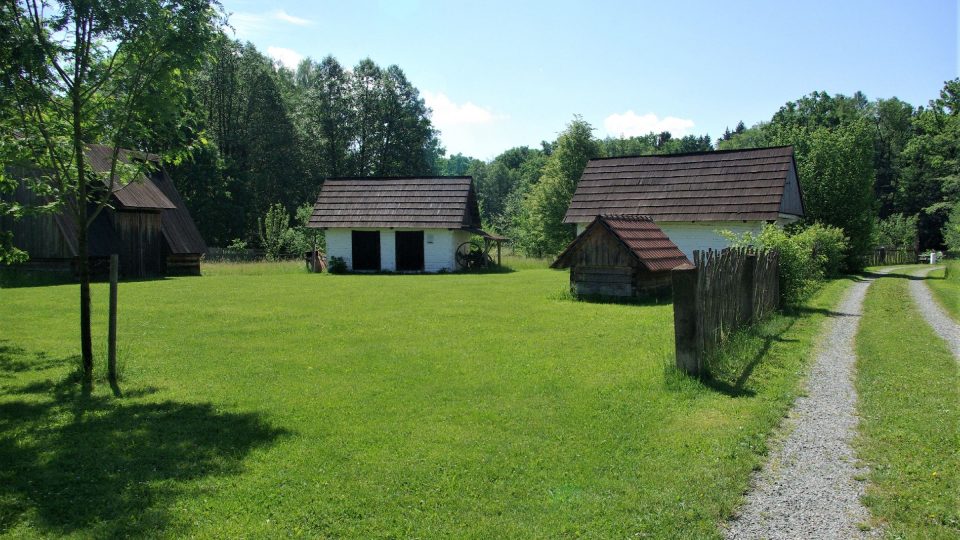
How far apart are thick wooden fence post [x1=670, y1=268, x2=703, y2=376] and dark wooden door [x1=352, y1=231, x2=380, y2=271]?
27173 millimetres

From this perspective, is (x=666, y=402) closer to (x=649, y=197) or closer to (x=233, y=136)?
(x=649, y=197)

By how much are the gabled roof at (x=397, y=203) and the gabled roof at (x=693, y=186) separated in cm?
724

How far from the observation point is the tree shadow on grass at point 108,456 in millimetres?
4809

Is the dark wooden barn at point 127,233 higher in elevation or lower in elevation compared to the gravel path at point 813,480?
higher

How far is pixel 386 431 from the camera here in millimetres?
6664

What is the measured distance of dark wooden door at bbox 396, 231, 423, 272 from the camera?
34.5 m

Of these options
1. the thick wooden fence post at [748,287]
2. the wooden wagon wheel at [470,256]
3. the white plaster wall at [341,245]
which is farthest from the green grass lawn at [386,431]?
the wooden wagon wheel at [470,256]

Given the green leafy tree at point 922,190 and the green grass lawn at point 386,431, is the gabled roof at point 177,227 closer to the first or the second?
the green grass lawn at point 386,431

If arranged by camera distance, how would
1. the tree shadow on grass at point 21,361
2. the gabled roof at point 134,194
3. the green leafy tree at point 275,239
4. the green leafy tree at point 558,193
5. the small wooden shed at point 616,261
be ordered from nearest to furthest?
1. the tree shadow on grass at point 21,361
2. the small wooden shed at point 616,261
3. the gabled roof at point 134,194
4. the green leafy tree at point 275,239
5. the green leafy tree at point 558,193

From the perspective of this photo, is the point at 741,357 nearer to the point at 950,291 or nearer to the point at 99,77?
the point at 99,77

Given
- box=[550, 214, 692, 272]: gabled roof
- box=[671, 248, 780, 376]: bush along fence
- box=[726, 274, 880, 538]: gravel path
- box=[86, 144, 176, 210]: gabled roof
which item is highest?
box=[86, 144, 176, 210]: gabled roof

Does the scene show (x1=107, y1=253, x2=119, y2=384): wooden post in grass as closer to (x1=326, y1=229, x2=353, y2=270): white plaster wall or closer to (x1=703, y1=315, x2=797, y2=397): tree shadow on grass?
(x1=703, y1=315, x2=797, y2=397): tree shadow on grass

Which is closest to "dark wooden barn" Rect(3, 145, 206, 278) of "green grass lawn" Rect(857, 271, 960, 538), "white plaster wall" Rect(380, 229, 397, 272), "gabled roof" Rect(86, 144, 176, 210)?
"gabled roof" Rect(86, 144, 176, 210)

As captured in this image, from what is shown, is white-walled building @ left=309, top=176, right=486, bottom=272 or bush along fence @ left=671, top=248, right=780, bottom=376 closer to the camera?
bush along fence @ left=671, top=248, right=780, bottom=376
